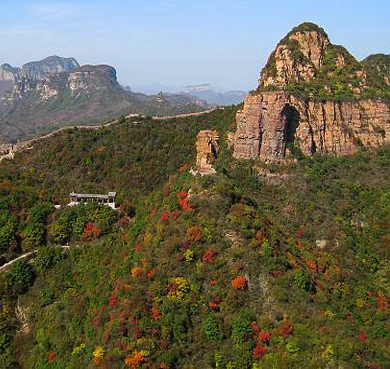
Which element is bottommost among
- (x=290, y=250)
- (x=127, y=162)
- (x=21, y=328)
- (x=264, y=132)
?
(x=21, y=328)

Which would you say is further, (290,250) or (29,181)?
(29,181)

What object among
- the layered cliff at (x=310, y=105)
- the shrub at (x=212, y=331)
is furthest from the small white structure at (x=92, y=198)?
the shrub at (x=212, y=331)

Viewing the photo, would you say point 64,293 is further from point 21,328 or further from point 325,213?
point 325,213

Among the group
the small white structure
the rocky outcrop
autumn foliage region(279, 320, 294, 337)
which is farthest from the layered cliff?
autumn foliage region(279, 320, 294, 337)

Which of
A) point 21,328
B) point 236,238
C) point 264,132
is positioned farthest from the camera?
point 264,132

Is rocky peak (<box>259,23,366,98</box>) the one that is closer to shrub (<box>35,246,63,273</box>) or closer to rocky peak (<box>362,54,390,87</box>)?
Answer: rocky peak (<box>362,54,390,87</box>)

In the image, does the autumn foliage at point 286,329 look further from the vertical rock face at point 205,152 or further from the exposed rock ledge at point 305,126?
the exposed rock ledge at point 305,126

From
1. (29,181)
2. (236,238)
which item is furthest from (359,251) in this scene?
(29,181)

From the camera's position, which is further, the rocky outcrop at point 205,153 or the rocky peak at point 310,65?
the rocky peak at point 310,65
